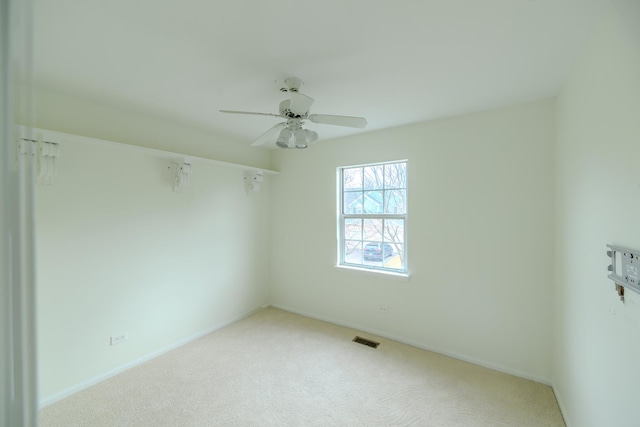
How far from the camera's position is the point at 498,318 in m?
2.42

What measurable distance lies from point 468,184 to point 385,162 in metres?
0.91

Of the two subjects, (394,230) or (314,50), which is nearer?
(314,50)

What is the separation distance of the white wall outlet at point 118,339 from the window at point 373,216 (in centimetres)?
240

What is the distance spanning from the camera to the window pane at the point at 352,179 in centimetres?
337

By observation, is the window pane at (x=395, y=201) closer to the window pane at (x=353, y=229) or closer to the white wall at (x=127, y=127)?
the window pane at (x=353, y=229)

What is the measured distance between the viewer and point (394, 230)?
3.09 metres

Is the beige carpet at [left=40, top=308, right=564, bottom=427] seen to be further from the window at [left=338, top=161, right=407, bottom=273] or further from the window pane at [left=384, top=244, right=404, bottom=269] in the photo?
the window at [left=338, top=161, right=407, bottom=273]

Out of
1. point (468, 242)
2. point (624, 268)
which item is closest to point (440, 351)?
point (468, 242)

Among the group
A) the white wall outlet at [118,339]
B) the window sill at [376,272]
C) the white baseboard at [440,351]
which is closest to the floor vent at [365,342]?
the white baseboard at [440,351]

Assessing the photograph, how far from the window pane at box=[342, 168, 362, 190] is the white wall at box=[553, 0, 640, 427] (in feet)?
6.30

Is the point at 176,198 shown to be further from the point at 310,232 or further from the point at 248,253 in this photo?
the point at 310,232

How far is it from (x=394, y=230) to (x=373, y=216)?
309mm

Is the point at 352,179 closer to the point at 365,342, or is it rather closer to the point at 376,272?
the point at 376,272

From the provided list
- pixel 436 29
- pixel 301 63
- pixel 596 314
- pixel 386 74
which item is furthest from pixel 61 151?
pixel 596 314
